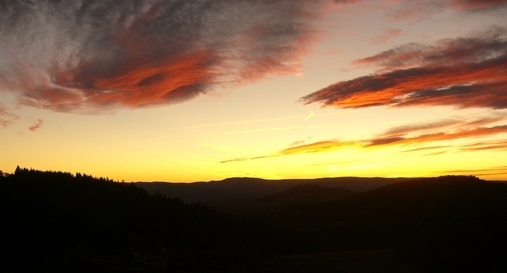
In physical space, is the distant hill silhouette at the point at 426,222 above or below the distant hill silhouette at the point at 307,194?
below

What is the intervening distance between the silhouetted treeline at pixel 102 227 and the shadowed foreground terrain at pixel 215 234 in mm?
104

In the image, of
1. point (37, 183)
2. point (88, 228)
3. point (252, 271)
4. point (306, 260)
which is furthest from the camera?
point (37, 183)

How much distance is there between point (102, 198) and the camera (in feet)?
162

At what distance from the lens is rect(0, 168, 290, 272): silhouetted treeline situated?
3284cm

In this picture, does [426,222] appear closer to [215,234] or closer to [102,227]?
[215,234]

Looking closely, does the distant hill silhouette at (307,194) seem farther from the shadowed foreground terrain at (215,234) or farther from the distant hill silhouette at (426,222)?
the shadowed foreground terrain at (215,234)

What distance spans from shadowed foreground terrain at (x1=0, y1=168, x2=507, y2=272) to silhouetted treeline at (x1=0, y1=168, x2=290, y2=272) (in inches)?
4.1

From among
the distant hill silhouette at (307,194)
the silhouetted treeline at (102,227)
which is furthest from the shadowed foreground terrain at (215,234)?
the distant hill silhouette at (307,194)

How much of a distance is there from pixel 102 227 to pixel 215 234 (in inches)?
447

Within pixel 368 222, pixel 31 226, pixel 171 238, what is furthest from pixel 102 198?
pixel 368 222

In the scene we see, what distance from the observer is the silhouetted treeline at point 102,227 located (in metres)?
32.8

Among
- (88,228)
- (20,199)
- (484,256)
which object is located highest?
(20,199)

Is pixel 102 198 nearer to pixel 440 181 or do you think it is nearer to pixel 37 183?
pixel 37 183

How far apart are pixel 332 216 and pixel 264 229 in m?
22.4
